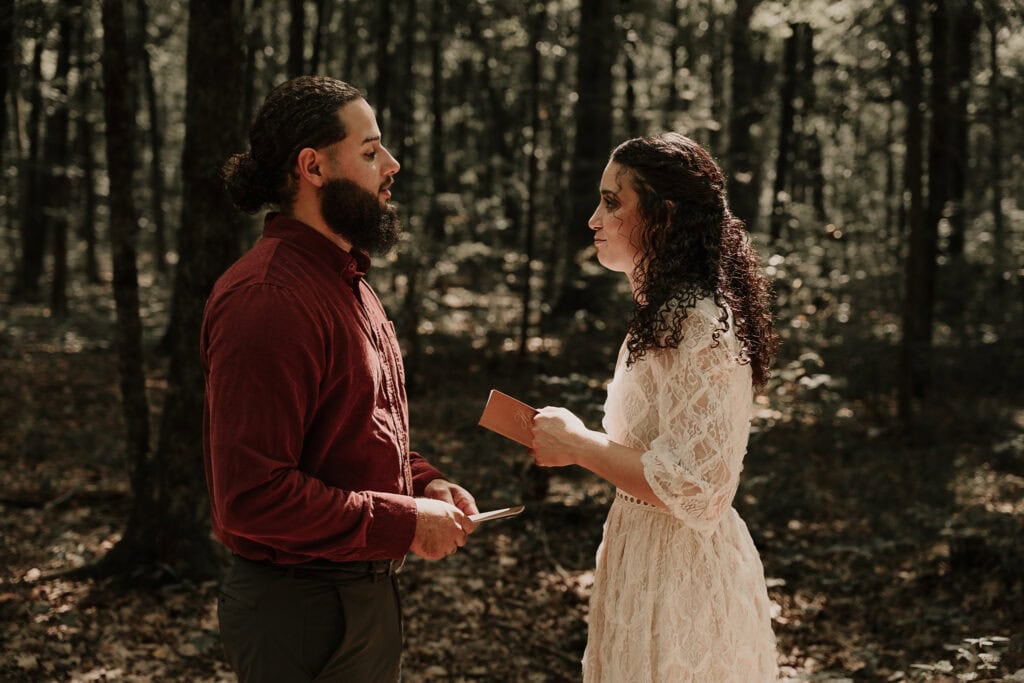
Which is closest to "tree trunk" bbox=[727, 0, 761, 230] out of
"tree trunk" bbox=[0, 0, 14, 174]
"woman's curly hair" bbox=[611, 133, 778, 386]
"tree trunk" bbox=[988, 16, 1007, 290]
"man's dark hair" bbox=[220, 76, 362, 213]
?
"tree trunk" bbox=[988, 16, 1007, 290]

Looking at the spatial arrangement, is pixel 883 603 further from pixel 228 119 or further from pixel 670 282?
pixel 228 119

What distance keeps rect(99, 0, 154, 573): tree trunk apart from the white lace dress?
13.2 ft

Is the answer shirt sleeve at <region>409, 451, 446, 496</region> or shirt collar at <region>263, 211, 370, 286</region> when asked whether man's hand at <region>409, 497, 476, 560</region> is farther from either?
shirt collar at <region>263, 211, 370, 286</region>

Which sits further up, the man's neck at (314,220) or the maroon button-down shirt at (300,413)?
the man's neck at (314,220)

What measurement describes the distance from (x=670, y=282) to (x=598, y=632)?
3.76 ft

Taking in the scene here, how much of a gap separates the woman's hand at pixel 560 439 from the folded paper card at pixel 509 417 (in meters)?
0.04

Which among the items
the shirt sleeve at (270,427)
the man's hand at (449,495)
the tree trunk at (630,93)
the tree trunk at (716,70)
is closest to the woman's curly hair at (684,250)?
the man's hand at (449,495)

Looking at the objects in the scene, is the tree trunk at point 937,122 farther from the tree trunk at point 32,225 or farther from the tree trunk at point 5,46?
the tree trunk at point 32,225

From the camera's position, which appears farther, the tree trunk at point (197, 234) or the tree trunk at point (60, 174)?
the tree trunk at point (60, 174)

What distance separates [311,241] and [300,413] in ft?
1.83

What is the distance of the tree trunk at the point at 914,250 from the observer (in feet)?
30.8

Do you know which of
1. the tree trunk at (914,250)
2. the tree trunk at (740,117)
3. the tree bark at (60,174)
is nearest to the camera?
the tree trunk at (914,250)

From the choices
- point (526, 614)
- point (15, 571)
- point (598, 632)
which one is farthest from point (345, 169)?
point (15, 571)

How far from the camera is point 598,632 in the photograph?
2.84 m
